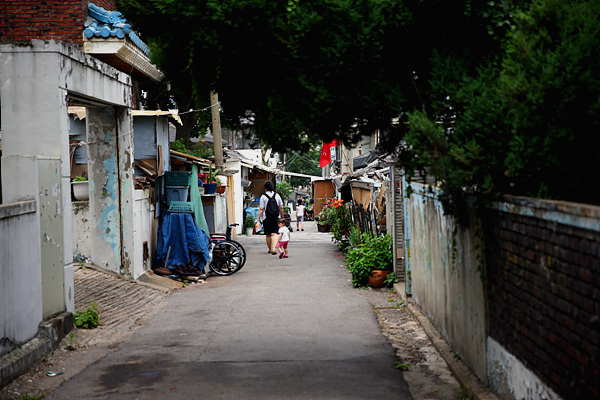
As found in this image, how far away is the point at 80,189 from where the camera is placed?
13656 mm

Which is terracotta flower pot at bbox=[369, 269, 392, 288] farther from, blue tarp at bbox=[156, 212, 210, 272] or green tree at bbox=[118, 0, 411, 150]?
green tree at bbox=[118, 0, 411, 150]

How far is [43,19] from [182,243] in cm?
598

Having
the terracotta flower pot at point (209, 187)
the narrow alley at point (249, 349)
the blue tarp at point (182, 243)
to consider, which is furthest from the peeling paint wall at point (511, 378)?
the terracotta flower pot at point (209, 187)

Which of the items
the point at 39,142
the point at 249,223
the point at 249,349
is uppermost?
the point at 39,142

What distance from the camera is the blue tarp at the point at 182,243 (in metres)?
14.8

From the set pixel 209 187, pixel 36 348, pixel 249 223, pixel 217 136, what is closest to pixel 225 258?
pixel 209 187

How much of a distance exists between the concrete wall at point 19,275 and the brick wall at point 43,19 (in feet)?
27.1

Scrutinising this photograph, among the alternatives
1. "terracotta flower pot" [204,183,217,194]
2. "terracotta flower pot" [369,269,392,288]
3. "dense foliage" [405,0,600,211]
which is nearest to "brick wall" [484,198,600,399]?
"dense foliage" [405,0,600,211]

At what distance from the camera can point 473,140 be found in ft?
17.6

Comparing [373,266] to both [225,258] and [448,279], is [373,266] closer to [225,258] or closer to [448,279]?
[225,258]

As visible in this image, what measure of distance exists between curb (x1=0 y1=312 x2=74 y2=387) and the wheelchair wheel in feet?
20.8

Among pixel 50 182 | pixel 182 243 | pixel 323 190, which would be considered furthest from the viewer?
pixel 323 190

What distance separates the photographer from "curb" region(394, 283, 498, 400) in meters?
5.89

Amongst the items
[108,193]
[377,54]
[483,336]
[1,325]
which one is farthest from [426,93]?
[108,193]
